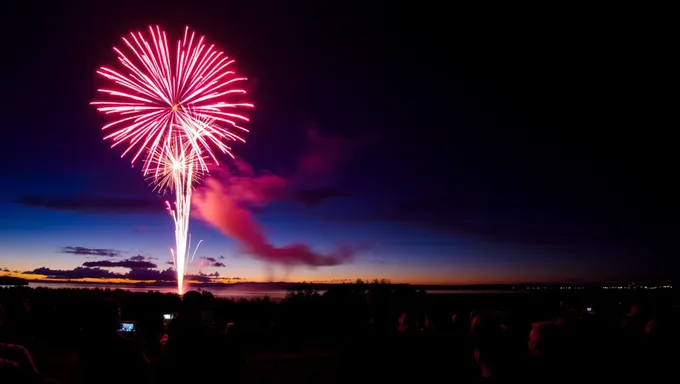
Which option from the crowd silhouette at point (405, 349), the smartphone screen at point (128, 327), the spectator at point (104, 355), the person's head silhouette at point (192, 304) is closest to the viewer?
the crowd silhouette at point (405, 349)

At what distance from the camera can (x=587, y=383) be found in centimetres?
385

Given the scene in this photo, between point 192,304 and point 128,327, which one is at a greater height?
point 192,304

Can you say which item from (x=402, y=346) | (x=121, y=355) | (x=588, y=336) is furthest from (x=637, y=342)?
(x=121, y=355)

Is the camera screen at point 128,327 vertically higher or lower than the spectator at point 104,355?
lower

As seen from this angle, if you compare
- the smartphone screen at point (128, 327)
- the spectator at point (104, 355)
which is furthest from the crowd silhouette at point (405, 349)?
the smartphone screen at point (128, 327)

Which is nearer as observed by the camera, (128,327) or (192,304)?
(192,304)

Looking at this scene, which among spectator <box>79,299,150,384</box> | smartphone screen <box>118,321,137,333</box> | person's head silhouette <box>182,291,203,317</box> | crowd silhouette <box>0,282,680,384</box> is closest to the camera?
crowd silhouette <box>0,282,680,384</box>

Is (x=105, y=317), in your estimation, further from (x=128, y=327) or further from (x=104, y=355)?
(x=128, y=327)

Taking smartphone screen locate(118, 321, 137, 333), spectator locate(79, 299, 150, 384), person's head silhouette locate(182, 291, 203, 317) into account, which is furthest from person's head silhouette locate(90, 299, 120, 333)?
smartphone screen locate(118, 321, 137, 333)

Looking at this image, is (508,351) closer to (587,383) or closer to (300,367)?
(587,383)

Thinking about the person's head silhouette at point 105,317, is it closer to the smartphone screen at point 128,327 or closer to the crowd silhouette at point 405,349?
the crowd silhouette at point 405,349

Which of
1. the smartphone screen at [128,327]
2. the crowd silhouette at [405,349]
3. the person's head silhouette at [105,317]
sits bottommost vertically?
the smartphone screen at [128,327]

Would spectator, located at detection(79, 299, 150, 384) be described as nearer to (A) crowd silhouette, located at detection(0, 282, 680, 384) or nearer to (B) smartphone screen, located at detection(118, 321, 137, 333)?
(A) crowd silhouette, located at detection(0, 282, 680, 384)

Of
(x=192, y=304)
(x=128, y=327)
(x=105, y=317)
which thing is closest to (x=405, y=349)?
(x=192, y=304)
